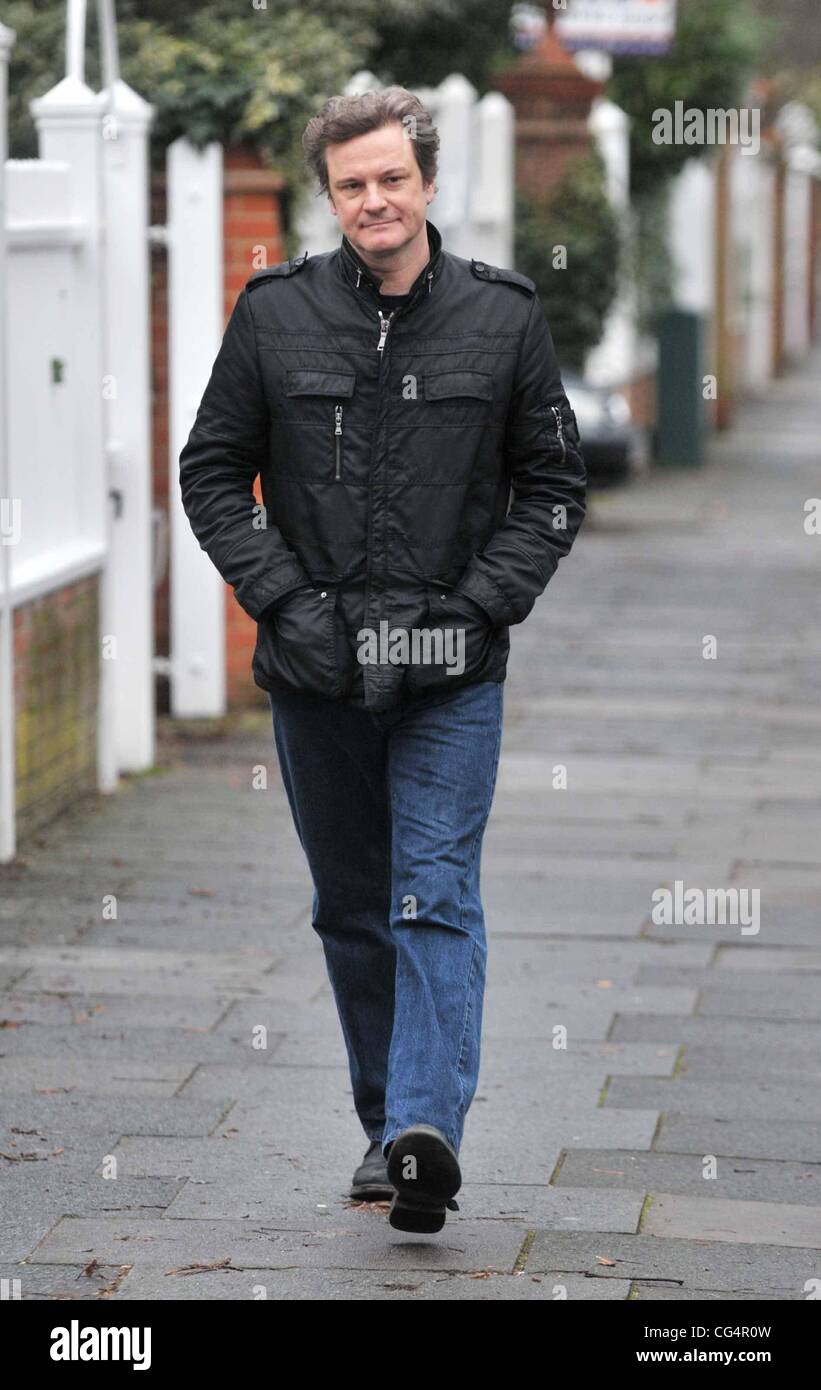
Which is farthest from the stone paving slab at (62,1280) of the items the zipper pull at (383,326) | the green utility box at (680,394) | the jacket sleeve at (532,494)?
the green utility box at (680,394)

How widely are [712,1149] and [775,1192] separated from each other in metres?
0.27

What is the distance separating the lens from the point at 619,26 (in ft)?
61.4

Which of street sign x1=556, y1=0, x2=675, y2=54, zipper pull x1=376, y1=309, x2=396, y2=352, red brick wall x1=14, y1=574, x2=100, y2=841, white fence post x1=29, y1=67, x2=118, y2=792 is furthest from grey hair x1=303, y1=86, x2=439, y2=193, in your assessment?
street sign x1=556, y1=0, x2=675, y2=54

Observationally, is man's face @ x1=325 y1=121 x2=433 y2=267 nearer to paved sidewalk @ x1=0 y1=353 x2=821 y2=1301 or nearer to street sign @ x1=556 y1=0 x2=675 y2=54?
paved sidewalk @ x1=0 y1=353 x2=821 y2=1301

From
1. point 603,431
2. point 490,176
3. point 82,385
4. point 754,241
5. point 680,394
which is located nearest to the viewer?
point 82,385

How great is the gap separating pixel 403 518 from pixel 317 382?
267 millimetres

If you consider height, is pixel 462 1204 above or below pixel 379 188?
below

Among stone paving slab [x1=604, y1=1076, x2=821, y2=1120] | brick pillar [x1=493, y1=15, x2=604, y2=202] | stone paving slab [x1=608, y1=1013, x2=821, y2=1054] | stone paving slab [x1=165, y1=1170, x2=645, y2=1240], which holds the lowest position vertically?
stone paving slab [x1=604, y1=1076, x2=821, y2=1120]

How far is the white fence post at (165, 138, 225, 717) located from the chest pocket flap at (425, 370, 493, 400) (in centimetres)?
529

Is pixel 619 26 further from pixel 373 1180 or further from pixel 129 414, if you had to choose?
pixel 373 1180

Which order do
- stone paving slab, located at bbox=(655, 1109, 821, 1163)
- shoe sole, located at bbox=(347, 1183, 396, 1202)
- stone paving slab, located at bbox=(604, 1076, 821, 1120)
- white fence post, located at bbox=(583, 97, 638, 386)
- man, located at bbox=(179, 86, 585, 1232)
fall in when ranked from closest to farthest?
1. man, located at bbox=(179, 86, 585, 1232)
2. shoe sole, located at bbox=(347, 1183, 396, 1202)
3. stone paving slab, located at bbox=(655, 1109, 821, 1163)
4. stone paving slab, located at bbox=(604, 1076, 821, 1120)
5. white fence post, located at bbox=(583, 97, 638, 386)

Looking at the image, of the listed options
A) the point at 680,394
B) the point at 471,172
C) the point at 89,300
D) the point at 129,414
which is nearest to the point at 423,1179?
the point at 89,300

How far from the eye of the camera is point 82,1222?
4.28m

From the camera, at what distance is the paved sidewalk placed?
415 centimetres
